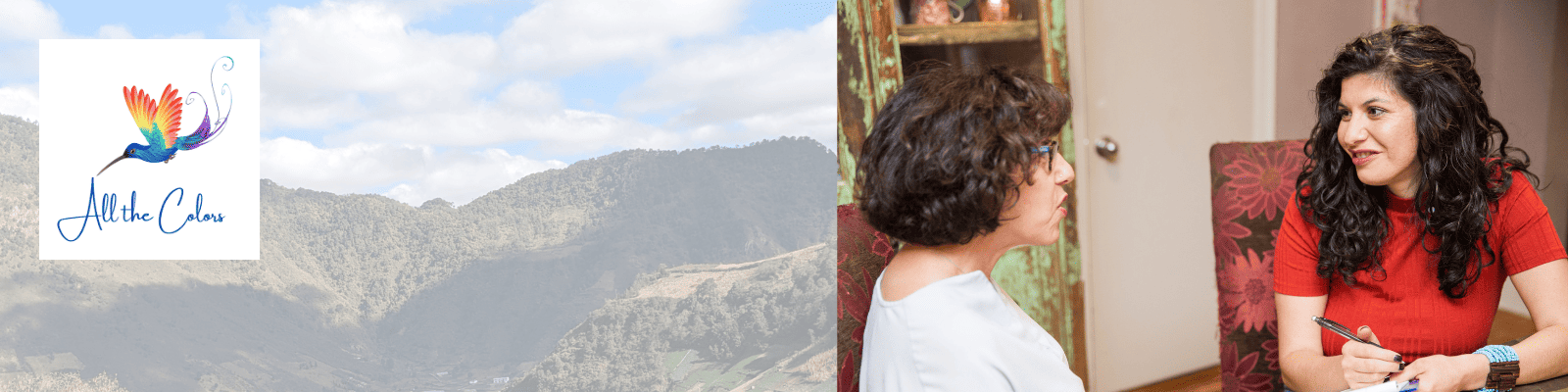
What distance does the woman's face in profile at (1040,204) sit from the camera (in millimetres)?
692

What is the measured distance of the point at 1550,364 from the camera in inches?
34.5

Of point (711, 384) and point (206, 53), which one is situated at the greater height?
point (206, 53)

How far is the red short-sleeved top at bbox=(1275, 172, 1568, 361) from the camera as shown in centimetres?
95

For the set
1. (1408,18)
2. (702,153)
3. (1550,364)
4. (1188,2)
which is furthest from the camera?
(702,153)

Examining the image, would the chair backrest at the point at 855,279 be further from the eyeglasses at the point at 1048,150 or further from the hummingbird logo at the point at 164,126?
the hummingbird logo at the point at 164,126

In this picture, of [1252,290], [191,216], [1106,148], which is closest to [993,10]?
[1106,148]

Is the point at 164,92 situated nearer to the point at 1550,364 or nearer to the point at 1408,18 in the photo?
the point at 1550,364

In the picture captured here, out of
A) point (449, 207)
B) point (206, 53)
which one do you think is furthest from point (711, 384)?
point (206, 53)

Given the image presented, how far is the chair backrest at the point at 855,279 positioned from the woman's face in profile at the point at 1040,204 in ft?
0.79

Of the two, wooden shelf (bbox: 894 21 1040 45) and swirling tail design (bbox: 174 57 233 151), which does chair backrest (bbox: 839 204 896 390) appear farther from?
swirling tail design (bbox: 174 57 233 151)

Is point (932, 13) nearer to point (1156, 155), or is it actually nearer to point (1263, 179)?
point (1263, 179)

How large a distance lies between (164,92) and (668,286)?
1766 mm

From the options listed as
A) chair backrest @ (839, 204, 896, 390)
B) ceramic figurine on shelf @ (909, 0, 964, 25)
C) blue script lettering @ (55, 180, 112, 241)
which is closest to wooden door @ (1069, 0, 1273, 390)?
ceramic figurine on shelf @ (909, 0, 964, 25)

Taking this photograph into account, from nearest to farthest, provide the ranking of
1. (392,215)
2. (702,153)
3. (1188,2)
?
(1188,2)
(392,215)
(702,153)
